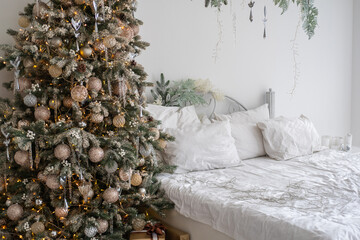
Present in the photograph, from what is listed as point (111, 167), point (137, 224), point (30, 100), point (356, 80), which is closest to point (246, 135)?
point (137, 224)

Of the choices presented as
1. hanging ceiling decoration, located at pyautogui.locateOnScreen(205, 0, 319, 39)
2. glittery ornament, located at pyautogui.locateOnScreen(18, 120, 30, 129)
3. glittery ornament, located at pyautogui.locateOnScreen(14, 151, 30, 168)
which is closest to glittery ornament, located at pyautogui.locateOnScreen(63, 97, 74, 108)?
glittery ornament, located at pyautogui.locateOnScreen(18, 120, 30, 129)

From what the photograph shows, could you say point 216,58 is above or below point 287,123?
above

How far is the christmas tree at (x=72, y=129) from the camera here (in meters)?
1.90

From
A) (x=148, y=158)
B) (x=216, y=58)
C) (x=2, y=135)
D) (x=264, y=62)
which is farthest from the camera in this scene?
(x=264, y=62)

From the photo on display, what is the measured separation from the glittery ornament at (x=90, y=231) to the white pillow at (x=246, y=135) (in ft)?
5.12

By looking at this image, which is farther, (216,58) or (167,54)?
(216,58)

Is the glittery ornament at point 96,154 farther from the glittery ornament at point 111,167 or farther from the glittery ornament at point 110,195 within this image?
→ the glittery ornament at point 110,195

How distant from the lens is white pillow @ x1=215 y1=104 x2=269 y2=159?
9.98 feet

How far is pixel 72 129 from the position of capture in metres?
1.87

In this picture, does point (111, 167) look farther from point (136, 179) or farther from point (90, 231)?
point (90, 231)

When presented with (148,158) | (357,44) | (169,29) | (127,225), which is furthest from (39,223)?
(357,44)

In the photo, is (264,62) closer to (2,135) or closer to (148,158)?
(148,158)

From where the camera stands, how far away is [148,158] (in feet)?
7.52

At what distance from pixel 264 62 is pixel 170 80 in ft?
4.48
